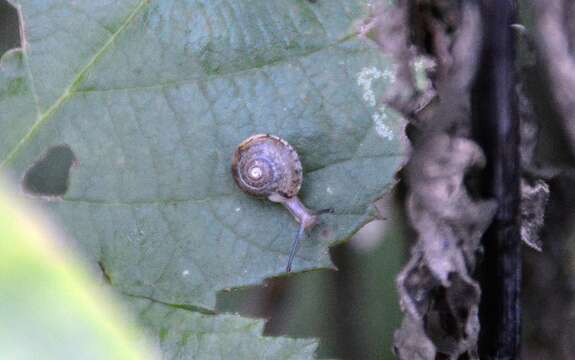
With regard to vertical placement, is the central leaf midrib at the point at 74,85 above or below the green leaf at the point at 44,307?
below

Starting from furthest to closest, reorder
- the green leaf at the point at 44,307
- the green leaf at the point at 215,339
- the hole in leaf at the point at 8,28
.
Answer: the hole in leaf at the point at 8,28
the green leaf at the point at 215,339
the green leaf at the point at 44,307

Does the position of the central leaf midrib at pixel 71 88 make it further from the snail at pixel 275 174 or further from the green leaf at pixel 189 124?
the snail at pixel 275 174

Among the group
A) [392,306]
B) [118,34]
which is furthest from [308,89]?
[392,306]

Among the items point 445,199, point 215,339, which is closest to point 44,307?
point 215,339

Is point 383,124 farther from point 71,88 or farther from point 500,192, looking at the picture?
point 71,88

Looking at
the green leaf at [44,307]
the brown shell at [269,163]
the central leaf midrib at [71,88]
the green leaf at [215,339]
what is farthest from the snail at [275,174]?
the green leaf at [44,307]

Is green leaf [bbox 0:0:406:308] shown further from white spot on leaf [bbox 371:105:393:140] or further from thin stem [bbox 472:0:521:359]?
thin stem [bbox 472:0:521:359]
